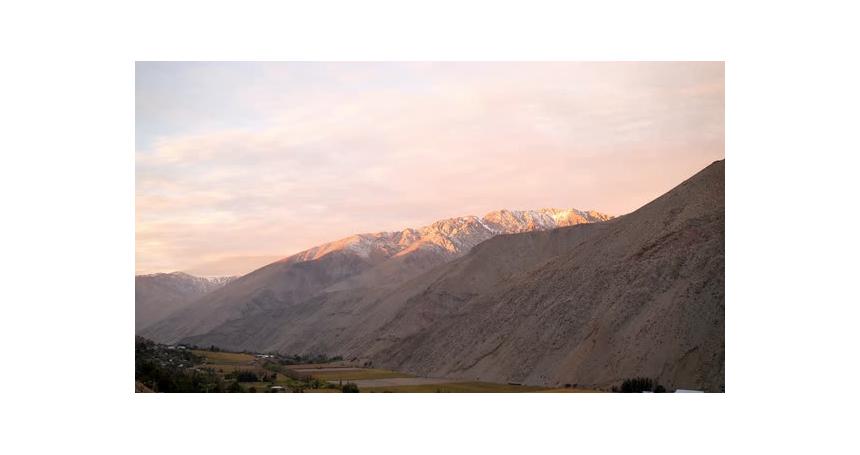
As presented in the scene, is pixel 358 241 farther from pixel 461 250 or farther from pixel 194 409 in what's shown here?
pixel 194 409

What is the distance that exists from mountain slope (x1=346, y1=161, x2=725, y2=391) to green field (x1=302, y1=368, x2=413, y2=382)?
1204mm

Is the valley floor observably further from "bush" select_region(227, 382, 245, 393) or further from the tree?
the tree

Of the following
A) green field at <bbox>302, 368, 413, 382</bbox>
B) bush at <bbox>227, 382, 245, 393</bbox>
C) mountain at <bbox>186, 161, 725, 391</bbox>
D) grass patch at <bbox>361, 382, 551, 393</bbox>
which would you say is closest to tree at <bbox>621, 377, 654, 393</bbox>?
mountain at <bbox>186, 161, 725, 391</bbox>

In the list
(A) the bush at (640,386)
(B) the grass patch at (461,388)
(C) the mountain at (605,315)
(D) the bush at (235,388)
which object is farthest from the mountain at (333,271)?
(A) the bush at (640,386)

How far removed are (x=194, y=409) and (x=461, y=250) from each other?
231ft

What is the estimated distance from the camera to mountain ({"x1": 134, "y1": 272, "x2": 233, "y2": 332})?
96.8 metres

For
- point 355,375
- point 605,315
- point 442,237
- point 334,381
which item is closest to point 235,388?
point 334,381

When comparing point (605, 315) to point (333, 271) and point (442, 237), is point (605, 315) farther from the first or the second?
point (442, 237)

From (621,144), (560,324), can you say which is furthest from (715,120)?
(560,324)

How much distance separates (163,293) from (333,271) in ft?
86.5

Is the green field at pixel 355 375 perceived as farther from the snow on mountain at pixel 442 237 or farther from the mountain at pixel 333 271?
the snow on mountain at pixel 442 237

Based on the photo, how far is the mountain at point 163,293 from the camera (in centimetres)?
9681

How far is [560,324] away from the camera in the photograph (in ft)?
101

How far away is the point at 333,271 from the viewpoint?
8925cm
